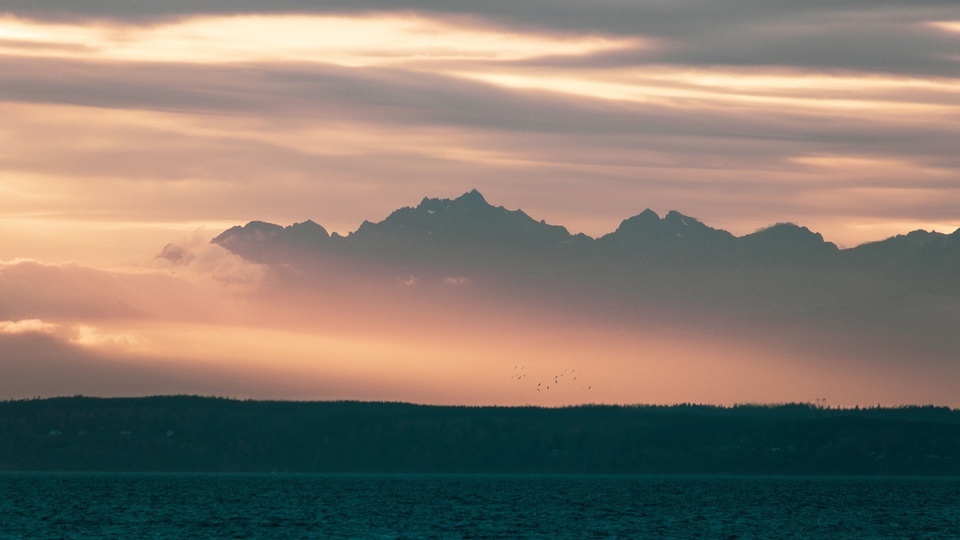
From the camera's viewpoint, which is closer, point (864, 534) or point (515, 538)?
point (515, 538)

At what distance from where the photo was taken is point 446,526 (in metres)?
199

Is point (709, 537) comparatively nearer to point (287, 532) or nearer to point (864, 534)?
point (864, 534)

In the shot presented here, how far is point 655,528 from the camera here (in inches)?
7825

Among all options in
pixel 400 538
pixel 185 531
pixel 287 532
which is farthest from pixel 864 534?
pixel 185 531

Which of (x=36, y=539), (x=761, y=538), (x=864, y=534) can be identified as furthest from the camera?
Result: (x=864, y=534)

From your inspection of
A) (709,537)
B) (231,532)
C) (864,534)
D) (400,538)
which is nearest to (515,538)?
(400,538)

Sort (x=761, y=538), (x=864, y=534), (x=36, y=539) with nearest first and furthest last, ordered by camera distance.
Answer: (x=36, y=539), (x=761, y=538), (x=864, y=534)

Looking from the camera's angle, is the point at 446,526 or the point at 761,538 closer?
the point at 761,538

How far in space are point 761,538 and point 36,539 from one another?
89.7 metres

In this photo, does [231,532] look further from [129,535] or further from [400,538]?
[400,538]

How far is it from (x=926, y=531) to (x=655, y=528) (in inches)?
1502

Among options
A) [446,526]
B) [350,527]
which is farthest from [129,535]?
[446,526]

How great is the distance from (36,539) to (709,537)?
83.8 meters

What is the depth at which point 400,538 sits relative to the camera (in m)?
172
